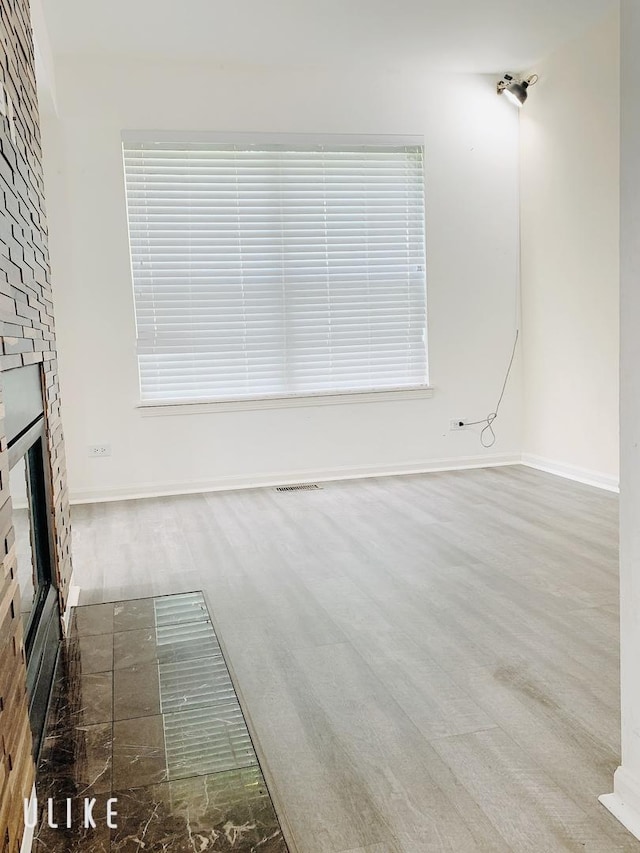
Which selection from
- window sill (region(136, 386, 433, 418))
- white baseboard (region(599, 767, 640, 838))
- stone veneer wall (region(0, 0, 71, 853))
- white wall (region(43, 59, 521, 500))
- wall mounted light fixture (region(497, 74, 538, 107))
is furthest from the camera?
wall mounted light fixture (region(497, 74, 538, 107))

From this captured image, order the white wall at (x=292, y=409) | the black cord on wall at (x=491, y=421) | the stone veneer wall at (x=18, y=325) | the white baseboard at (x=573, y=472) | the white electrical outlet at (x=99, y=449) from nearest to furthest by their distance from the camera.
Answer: the stone veneer wall at (x=18, y=325) → the white baseboard at (x=573, y=472) → the white wall at (x=292, y=409) → the white electrical outlet at (x=99, y=449) → the black cord on wall at (x=491, y=421)

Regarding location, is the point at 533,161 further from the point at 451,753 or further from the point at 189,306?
the point at 451,753

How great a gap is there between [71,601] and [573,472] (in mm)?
3871

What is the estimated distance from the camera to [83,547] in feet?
13.8

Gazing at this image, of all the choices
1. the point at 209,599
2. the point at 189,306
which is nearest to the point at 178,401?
the point at 189,306

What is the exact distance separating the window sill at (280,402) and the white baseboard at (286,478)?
1.75 feet

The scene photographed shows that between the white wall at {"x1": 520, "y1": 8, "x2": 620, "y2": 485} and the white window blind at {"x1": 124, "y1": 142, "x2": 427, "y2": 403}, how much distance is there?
0.92 meters

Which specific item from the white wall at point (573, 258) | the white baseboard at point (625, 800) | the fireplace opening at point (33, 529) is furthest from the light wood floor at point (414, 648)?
the white wall at point (573, 258)

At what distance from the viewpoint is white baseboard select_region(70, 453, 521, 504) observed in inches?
218

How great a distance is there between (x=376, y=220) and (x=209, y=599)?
3730 mm

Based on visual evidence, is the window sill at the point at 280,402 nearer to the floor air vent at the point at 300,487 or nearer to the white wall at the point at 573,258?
the floor air vent at the point at 300,487

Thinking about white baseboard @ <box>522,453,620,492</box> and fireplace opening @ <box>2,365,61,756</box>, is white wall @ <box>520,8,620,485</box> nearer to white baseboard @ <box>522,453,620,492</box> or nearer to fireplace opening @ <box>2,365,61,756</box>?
white baseboard @ <box>522,453,620,492</box>

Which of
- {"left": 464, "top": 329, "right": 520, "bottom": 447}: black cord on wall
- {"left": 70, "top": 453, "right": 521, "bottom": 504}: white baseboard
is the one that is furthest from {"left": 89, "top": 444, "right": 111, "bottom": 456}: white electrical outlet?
{"left": 464, "top": 329, "right": 520, "bottom": 447}: black cord on wall

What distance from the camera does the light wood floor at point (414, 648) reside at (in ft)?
5.63
